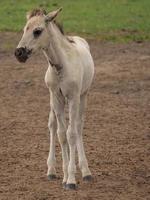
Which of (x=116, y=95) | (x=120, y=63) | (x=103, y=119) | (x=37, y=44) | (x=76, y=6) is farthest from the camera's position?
(x=76, y=6)

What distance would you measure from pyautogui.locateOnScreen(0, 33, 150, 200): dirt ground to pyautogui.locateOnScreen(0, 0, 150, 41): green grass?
242cm

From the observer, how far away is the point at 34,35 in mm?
8625

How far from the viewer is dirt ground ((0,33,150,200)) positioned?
352 inches

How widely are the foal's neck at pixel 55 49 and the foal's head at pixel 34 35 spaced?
0.39 ft

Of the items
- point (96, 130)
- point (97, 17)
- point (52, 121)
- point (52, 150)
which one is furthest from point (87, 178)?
point (97, 17)

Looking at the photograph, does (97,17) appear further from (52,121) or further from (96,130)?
(52,121)

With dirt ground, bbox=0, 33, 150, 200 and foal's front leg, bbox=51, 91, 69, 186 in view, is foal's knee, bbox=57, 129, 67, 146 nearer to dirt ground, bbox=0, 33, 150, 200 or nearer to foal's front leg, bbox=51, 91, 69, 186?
foal's front leg, bbox=51, 91, 69, 186

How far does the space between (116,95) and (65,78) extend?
5728 millimetres

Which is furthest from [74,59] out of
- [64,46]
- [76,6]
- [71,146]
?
[76,6]

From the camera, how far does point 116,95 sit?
47.6 feet

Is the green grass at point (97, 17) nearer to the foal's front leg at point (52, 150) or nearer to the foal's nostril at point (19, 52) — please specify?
the foal's front leg at point (52, 150)

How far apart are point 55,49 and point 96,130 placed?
314 cm

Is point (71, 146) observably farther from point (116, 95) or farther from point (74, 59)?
point (116, 95)

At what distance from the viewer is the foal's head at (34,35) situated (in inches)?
334
